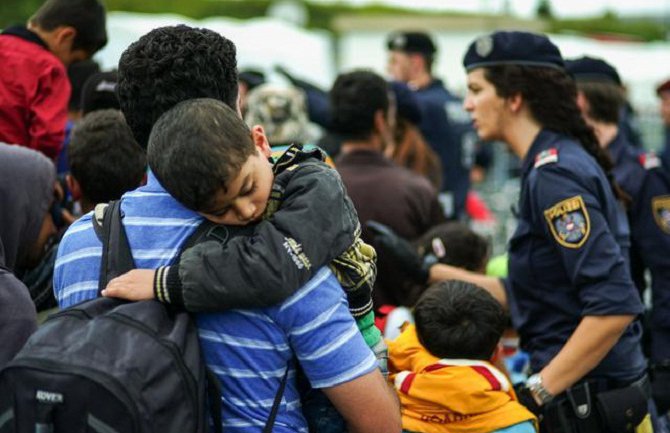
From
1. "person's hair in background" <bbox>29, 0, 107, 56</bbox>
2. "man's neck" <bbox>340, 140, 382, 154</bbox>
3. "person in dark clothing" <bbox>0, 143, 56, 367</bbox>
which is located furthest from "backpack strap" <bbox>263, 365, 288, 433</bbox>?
"person's hair in background" <bbox>29, 0, 107, 56</bbox>

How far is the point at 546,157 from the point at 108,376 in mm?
1876

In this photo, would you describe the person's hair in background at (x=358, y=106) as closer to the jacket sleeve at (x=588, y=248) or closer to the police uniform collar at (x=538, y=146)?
the police uniform collar at (x=538, y=146)

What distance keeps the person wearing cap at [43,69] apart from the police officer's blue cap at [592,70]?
8.44ft

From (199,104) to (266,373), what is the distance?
581mm

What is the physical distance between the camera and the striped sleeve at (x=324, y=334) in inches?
77.9

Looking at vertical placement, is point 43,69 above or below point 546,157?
below

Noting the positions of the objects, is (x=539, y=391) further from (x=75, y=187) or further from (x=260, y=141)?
(x=75, y=187)

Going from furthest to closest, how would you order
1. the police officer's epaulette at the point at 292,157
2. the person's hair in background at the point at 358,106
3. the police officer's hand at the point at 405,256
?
the person's hair in background at the point at 358,106 → the police officer's hand at the point at 405,256 → the police officer's epaulette at the point at 292,157

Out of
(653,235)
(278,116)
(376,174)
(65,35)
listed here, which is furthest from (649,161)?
(65,35)

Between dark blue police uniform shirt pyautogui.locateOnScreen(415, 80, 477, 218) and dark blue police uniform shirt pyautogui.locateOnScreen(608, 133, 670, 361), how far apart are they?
110 inches

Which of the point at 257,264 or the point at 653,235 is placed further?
the point at 653,235

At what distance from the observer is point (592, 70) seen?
17.5ft

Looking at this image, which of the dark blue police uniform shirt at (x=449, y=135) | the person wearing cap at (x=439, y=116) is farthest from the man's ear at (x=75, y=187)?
the dark blue police uniform shirt at (x=449, y=135)

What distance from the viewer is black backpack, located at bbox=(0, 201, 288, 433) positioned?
5.90ft
